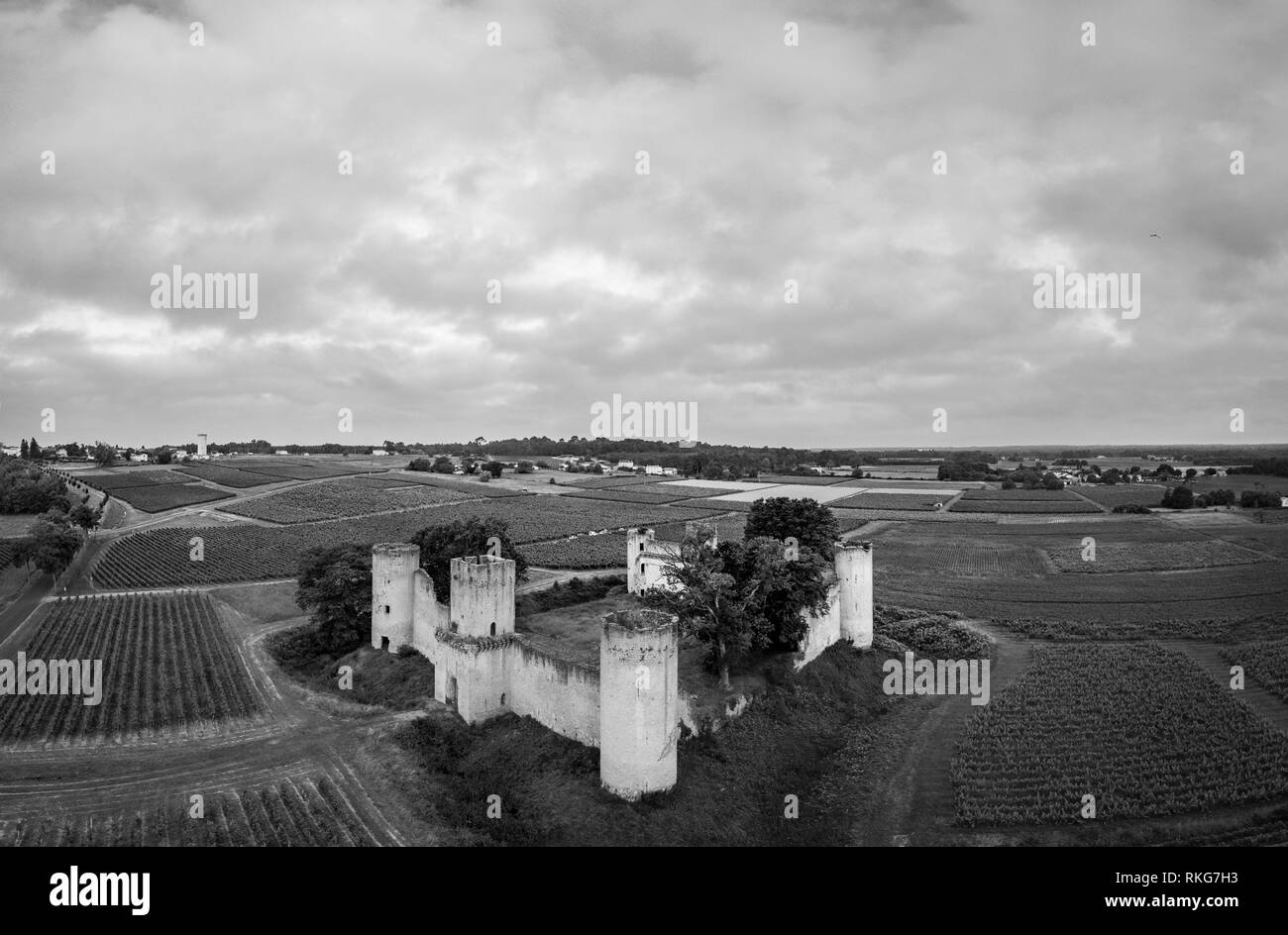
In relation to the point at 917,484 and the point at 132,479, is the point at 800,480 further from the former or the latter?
the point at 132,479

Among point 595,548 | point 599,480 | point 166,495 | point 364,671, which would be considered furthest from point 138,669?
point 599,480

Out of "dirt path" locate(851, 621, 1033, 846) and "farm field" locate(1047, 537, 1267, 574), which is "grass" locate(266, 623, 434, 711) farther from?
"farm field" locate(1047, 537, 1267, 574)

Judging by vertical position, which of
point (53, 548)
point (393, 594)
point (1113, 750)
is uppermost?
point (393, 594)

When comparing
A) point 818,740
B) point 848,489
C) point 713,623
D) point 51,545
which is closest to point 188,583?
point 51,545

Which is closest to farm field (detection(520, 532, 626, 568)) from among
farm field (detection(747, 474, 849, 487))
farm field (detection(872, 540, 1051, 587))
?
farm field (detection(872, 540, 1051, 587))

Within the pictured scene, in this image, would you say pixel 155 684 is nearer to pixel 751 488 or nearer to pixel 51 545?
pixel 51 545

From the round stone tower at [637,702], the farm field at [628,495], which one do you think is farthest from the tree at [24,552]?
the farm field at [628,495]
